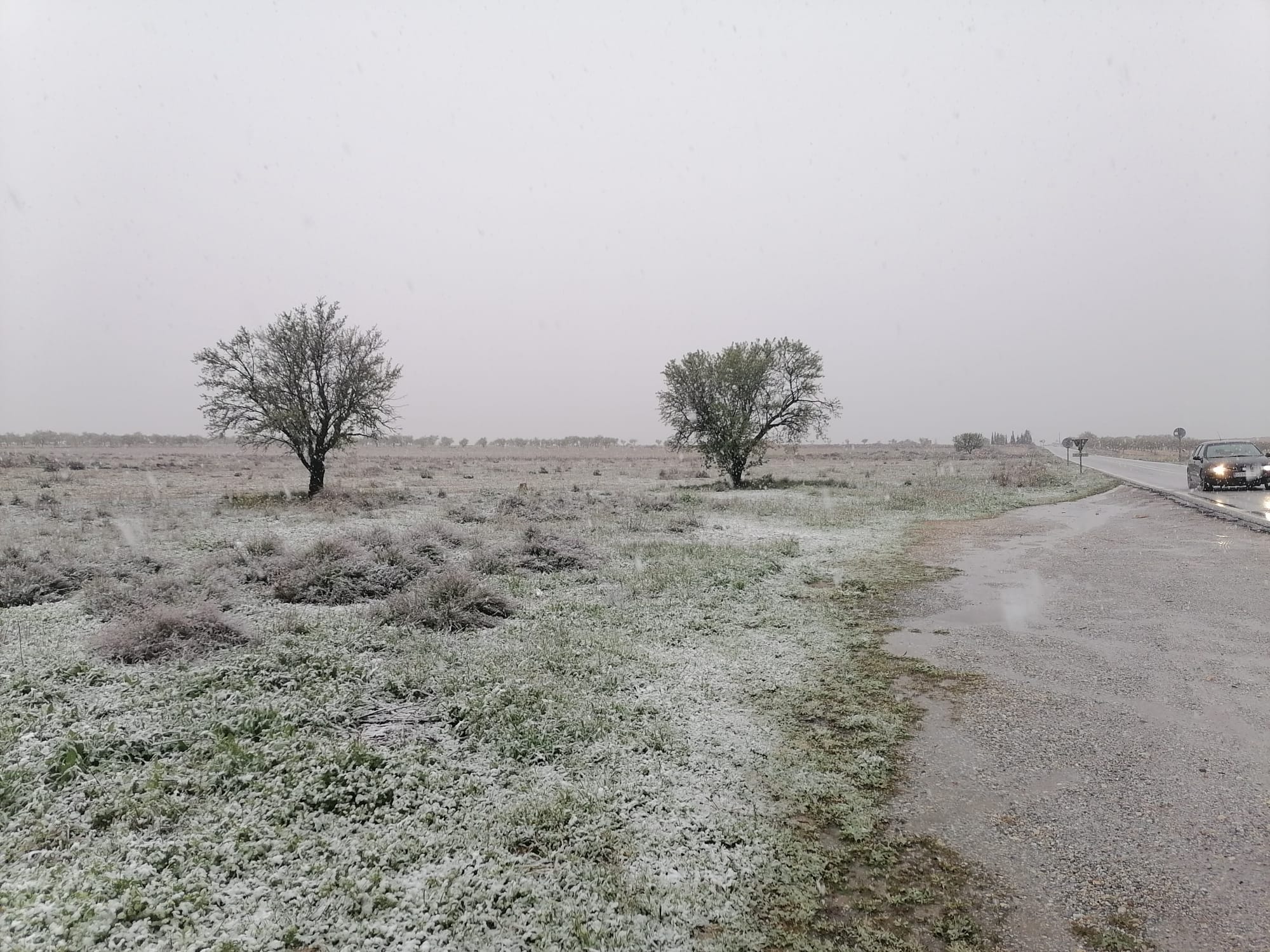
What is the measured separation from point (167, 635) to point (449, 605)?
10.4 feet

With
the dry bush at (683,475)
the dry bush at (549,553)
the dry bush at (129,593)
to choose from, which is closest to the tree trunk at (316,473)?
the dry bush at (549,553)

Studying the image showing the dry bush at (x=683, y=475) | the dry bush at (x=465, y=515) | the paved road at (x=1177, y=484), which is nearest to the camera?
the dry bush at (x=465, y=515)

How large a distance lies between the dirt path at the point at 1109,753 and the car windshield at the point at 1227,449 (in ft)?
66.2

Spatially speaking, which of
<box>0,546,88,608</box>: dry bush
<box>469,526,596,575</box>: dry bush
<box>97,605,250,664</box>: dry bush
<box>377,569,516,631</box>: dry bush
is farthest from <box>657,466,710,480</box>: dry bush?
<box>97,605,250,664</box>: dry bush

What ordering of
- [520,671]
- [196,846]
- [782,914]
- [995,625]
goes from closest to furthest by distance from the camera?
1. [782,914]
2. [196,846]
3. [520,671]
4. [995,625]

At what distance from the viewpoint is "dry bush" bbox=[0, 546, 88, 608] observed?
9363 millimetres

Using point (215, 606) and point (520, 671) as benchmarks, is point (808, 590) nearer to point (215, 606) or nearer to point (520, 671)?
point (520, 671)

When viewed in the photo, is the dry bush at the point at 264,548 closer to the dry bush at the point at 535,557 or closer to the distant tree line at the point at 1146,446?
the dry bush at the point at 535,557

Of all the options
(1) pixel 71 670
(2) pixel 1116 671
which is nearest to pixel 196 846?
(1) pixel 71 670

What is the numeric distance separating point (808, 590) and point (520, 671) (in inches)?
252

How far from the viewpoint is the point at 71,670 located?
20.6 feet

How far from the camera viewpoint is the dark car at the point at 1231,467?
2475cm

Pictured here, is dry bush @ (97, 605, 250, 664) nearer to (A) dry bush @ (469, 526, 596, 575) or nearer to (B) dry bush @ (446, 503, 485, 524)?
(A) dry bush @ (469, 526, 596, 575)

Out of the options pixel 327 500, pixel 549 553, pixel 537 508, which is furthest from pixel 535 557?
pixel 327 500
